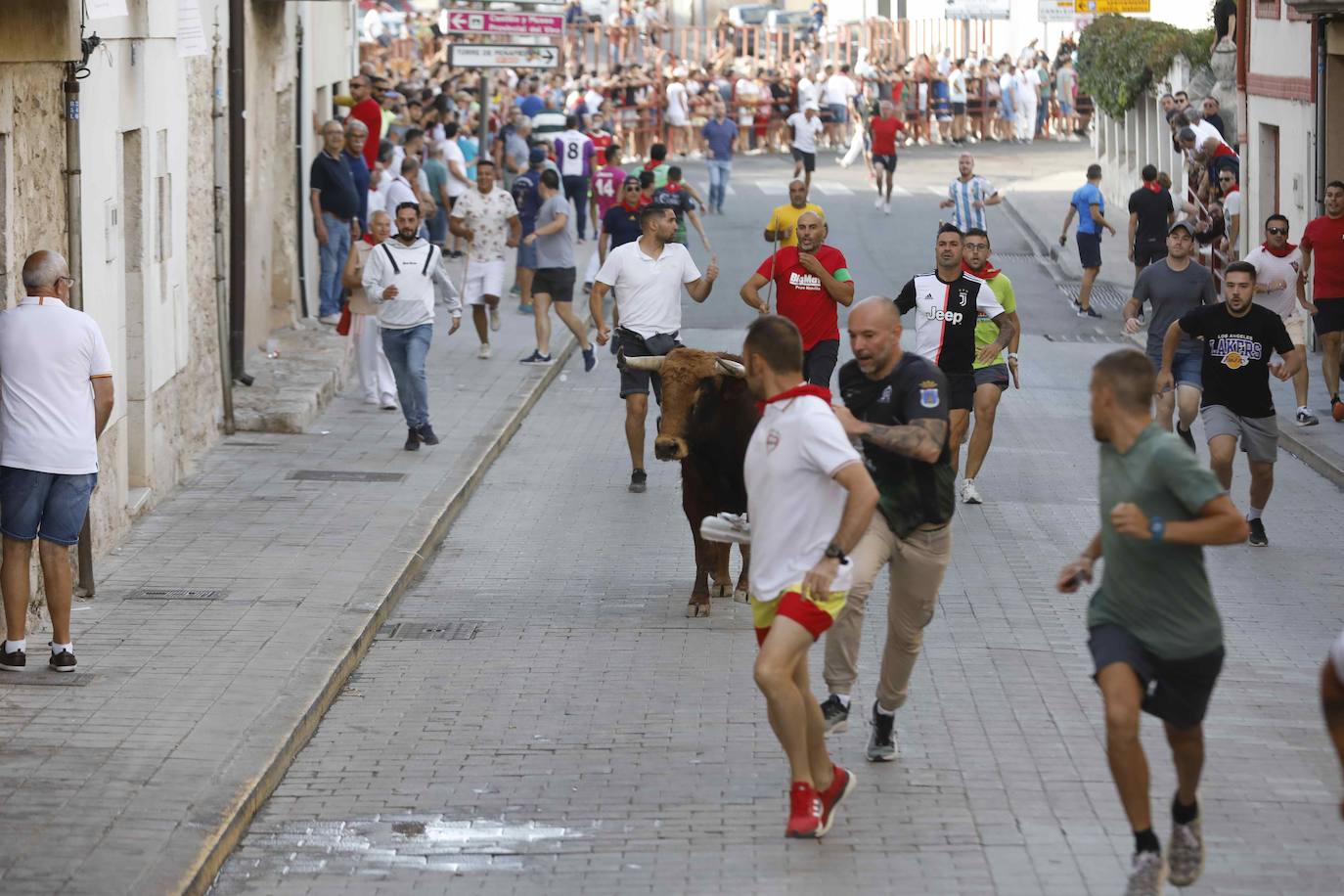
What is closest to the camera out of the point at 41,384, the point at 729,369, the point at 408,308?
the point at 41,384

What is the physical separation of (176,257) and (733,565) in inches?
197

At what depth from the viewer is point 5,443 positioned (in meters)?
9.70

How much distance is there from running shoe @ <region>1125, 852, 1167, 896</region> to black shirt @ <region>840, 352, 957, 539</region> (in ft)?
6.17

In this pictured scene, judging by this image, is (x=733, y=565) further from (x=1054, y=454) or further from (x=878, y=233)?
(x=878, y=233)

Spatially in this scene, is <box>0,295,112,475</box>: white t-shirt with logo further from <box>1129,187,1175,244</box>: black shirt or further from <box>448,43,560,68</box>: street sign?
<box>1129,187,1175,244</box>: black shirt

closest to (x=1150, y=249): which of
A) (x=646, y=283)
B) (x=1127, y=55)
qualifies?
(x=646, y=283)

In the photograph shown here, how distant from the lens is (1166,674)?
6.81 metres

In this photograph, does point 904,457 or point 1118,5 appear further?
point 1118,5

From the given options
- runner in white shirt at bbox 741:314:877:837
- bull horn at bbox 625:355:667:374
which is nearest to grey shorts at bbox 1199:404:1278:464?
bull horn at bbox 625:355:667:374

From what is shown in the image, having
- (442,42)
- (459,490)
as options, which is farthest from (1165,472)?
(442,42)

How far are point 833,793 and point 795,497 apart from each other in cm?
112

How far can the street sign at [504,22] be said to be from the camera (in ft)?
86.9

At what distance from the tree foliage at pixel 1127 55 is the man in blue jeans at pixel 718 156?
710cm

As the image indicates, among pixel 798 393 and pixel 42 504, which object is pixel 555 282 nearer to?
pixel 42 504
